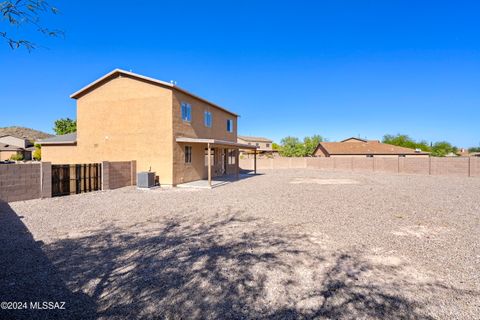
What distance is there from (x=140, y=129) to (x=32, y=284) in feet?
41.8

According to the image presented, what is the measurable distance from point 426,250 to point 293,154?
6005cm

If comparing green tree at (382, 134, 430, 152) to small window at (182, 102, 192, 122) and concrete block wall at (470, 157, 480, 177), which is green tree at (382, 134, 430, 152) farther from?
small window at (182, 102, 192, 122)

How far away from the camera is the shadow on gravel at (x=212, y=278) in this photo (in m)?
3.21

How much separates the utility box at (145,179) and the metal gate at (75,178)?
6.40ft

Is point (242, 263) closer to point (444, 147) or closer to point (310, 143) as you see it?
point (310, 143)

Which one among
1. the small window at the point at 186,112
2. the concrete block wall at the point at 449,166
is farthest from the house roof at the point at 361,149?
the small window at the point at 186,112

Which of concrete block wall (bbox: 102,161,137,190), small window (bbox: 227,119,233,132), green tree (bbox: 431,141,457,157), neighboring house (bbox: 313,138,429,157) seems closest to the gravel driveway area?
concrete block wall (bbox: 102,161,137,190)

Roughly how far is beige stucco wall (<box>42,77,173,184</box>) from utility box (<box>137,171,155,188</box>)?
0.68m

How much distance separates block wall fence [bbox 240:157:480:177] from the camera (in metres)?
24.4

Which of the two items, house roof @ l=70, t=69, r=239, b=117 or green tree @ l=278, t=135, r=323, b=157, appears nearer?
house roof @ l=70, t=69, r=239, b=117

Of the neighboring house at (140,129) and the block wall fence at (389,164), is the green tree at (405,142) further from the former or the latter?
the neighboring house at (140,129)

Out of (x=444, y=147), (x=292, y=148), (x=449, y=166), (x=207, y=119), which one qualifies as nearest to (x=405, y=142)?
(x=444, y=147)

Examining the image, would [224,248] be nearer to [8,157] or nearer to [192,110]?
[192,110]

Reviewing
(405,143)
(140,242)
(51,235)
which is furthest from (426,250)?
(405,143)
